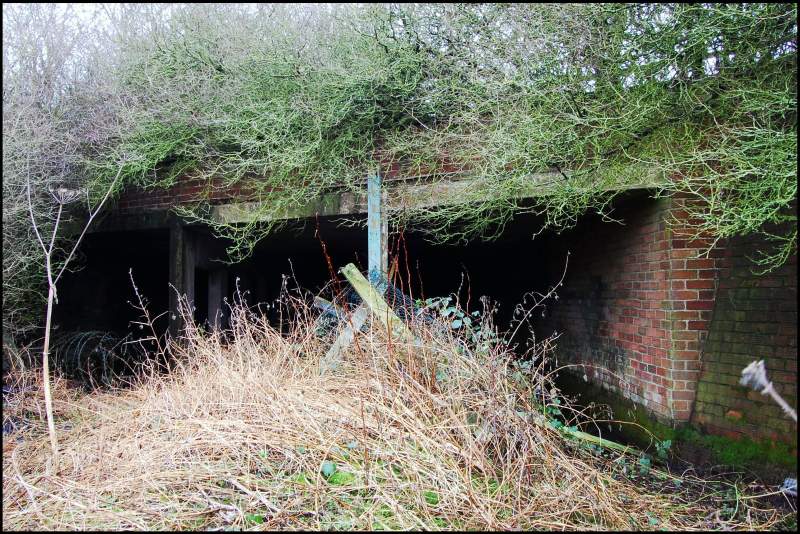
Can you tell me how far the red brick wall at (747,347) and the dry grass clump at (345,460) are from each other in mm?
864

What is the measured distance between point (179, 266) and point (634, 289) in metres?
5.30

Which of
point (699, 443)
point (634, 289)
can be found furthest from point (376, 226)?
point (699, 443)

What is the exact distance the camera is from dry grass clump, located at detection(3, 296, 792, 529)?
9.23 feet

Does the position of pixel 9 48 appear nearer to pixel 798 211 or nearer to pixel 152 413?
pixel 152 413

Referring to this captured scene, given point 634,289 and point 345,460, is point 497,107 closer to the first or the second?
point 634,289

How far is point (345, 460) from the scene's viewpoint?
10.3ft

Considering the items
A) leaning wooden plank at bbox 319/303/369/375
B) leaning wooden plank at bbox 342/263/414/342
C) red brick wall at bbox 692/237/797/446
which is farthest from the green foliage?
leaning wooden plank at bbox 319/303/369/375

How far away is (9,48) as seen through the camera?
5.84m

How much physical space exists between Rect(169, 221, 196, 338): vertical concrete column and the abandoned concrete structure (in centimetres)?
2

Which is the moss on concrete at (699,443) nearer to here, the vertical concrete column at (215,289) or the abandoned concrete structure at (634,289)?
the abandoned concrete structure at (634,289)

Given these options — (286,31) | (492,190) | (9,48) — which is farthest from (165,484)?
(9,48)

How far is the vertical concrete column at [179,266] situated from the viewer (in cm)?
665

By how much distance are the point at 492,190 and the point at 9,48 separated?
545cm

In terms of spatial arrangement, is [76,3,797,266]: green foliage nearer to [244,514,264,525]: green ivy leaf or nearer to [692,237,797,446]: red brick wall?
[692,237,797,446]: red brick wall
